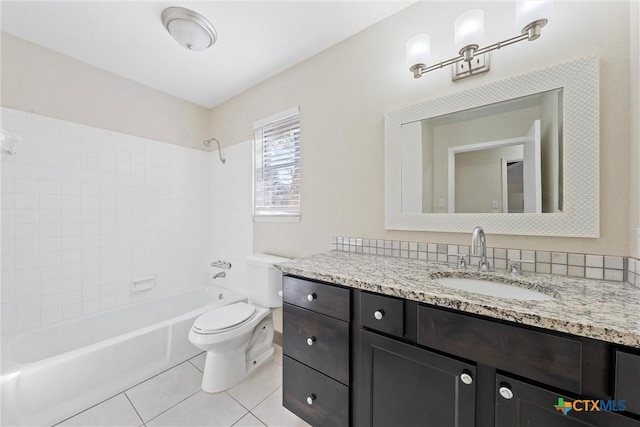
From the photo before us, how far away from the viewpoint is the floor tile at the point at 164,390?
4.83 feet

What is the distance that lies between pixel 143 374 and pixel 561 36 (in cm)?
306

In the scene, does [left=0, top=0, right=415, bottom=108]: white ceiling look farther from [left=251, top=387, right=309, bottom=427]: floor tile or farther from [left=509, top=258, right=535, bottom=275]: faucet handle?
[left=251, top=387, right=309, bottom=427]: floor tile

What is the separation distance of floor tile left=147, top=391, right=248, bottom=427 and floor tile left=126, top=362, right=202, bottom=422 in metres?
0.06

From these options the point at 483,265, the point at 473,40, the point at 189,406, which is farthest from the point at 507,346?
the point at 189,406

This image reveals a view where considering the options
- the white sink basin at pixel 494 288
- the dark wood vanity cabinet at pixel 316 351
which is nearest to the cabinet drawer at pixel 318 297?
the dark wood vanity cabinet at pixel 316 351

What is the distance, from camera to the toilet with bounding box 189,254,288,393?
159cm

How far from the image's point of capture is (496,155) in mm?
1213

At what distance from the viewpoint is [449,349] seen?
2.68 ft

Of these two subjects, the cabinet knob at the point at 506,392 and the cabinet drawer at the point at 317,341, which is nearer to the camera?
the cabinet knob at the point at 506,392

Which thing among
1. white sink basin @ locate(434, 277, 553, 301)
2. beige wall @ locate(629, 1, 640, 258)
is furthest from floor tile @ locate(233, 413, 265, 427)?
beige wall @ locate(629, 1, 640, 258)

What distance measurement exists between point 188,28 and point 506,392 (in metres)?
2.35

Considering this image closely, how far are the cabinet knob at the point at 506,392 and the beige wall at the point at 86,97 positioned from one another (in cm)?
303

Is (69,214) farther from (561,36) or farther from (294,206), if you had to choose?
(561,36)

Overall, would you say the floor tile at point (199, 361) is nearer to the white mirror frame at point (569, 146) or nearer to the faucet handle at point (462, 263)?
the faucet handle at point (462, 263)
